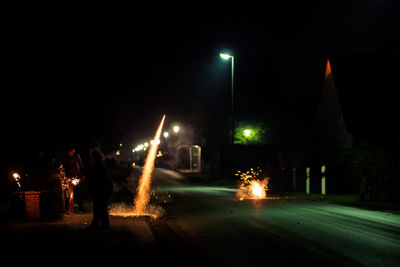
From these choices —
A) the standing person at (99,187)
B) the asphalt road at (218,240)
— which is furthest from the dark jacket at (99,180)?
the asphalt road at (218,240)

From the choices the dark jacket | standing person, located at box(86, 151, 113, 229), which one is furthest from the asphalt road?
the dark jacket

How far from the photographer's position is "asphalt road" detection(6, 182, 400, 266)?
25.9 ft

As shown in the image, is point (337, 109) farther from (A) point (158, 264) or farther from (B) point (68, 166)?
(A) point (158, 264)

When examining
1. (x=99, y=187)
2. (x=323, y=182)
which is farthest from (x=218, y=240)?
(x=323, y=182)

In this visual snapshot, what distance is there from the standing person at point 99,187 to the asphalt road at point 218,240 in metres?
0.45

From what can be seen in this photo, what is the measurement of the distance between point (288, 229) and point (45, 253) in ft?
18.6

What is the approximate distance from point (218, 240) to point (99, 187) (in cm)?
291

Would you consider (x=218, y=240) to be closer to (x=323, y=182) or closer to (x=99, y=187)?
(x=99, y=187)

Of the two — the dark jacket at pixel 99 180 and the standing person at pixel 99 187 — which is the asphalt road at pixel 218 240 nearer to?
the standing person at pixel 99 187

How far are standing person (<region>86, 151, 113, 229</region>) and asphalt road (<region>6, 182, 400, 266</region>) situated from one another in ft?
1.46

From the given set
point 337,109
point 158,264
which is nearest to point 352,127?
point 337,109

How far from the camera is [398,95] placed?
33.0m

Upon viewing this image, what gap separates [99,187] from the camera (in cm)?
1075

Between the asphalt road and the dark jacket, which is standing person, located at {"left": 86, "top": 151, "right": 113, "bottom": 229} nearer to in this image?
the dark jacket
